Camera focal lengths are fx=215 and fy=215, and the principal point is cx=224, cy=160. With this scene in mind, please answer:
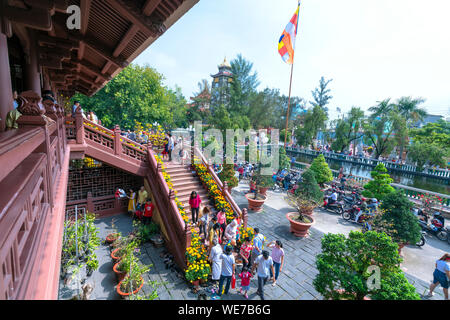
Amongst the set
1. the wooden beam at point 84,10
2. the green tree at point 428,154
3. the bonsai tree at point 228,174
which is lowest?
the bonsai tree at point 228,174

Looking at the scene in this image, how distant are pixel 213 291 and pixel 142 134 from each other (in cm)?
1187

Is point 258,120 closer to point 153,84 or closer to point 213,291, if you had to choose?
point 153,84

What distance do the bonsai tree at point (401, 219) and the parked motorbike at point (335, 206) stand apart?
11.8 feet

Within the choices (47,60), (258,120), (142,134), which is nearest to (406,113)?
(258,120)

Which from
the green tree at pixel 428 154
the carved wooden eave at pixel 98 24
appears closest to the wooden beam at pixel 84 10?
the carved wooden eave at pixel 98 24

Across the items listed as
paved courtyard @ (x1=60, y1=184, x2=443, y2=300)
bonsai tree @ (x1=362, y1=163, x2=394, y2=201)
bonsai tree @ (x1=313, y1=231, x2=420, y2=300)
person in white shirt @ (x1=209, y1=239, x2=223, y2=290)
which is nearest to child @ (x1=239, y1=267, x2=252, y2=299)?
paved courtyard @ (x1=60, y1=184, x2=443, y2=300)

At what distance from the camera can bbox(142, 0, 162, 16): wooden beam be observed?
3337mm

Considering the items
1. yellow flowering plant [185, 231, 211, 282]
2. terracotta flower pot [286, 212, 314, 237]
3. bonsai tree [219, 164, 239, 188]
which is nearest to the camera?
yellow flowering plant [185, 231, 211, 282]

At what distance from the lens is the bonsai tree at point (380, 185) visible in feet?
36.4

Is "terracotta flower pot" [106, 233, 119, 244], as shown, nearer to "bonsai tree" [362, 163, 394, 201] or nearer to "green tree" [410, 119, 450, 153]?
"bonsai tree" [362, 163, 394, 201]

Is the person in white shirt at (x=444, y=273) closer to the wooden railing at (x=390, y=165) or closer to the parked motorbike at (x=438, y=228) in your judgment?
the parked motorbike at (x=438, y=228)

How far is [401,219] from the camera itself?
7371 mm

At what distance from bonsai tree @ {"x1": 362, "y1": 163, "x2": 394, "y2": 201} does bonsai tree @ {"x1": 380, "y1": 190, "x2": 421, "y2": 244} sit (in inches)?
148

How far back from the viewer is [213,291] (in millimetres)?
5883
